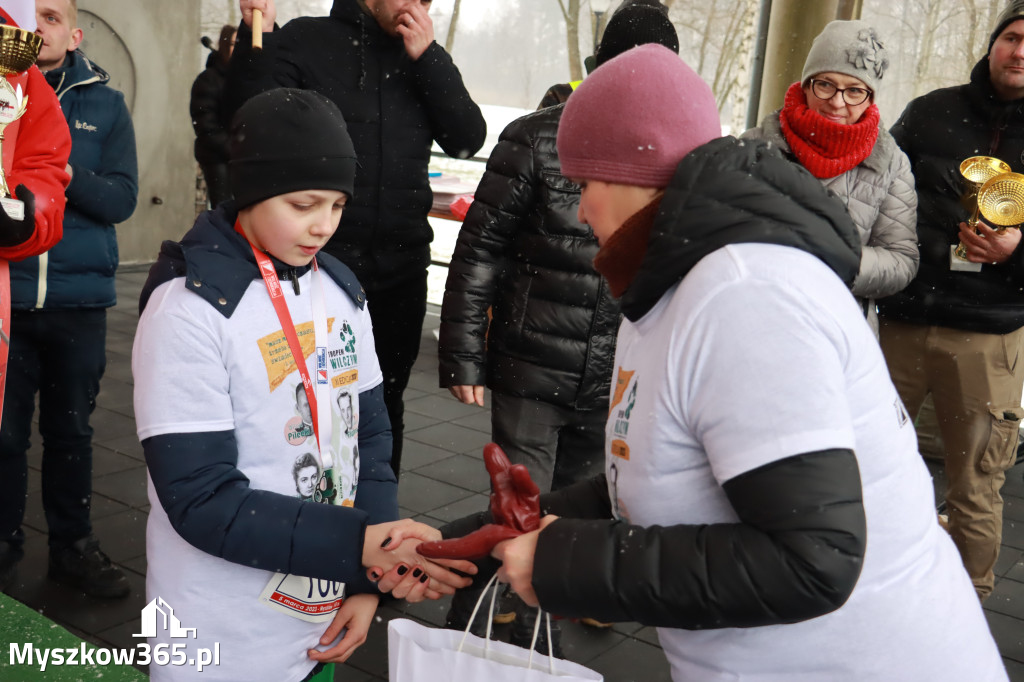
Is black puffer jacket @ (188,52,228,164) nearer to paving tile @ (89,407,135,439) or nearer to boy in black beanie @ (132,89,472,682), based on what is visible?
paving tile @ (89,407,135,439)

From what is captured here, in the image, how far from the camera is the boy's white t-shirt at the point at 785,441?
1191 millimetres

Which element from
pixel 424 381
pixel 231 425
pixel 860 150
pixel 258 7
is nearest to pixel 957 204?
pixel 860 150

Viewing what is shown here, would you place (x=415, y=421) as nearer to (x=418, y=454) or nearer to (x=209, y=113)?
(x=418, y=454)

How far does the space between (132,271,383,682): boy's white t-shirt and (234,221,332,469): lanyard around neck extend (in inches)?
0.5

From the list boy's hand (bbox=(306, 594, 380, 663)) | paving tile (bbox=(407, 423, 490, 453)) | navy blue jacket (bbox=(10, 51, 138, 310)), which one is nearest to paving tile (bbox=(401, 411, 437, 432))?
paving tile (bbox=(407, 423, 490, 453))

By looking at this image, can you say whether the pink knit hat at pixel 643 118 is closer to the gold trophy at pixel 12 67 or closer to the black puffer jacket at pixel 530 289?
the black puffer jacket at pixel 530 289

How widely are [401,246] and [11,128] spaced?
134cm

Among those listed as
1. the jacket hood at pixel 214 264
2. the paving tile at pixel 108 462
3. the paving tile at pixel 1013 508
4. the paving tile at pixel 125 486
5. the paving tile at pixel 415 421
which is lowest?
the paving tile at pixel 415 421

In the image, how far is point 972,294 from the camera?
365cm

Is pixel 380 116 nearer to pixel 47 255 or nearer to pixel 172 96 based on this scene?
pixel 47 255

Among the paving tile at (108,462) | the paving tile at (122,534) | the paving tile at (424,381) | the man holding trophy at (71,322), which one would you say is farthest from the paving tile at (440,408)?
the man holding trophy at (71,322)

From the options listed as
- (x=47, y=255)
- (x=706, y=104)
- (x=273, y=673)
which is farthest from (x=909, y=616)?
(x=47, y=255)

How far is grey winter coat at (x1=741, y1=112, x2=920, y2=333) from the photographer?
3.40 m

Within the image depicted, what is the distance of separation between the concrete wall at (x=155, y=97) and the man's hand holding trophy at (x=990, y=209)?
839 cm
